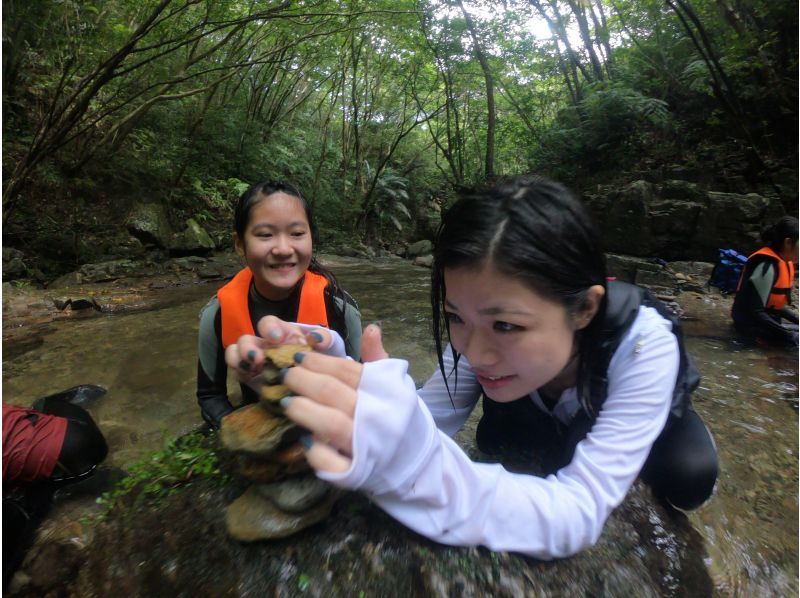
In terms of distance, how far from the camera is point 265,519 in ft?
3.79

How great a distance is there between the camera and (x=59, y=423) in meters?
2.32

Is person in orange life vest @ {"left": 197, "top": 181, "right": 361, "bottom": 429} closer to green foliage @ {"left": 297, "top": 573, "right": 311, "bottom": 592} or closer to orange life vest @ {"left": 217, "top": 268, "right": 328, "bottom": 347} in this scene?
orange life vest @ {"left": 217, "top": 268, "right": 328, "bottom": 347}

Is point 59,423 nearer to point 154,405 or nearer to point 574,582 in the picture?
point 154,405

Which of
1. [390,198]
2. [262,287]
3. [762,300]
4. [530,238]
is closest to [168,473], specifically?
[262,287]

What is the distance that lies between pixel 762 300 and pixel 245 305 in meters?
5.30

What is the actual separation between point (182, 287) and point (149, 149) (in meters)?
4.62

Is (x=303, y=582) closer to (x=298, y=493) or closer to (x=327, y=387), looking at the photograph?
(x=298, y=493)

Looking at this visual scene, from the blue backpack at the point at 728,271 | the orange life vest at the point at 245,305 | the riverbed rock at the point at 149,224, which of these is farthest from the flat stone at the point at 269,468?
the riverbed rock at the point at 149,224

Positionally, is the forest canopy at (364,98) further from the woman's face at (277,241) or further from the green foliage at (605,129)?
the woman's face at (277,241)

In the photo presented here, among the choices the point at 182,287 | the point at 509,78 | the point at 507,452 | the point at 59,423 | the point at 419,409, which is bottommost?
the point at 182,287

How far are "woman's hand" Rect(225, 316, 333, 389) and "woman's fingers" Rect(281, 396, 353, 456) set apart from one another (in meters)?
0.32

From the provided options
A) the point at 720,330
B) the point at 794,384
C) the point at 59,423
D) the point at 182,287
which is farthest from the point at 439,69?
the point at 59,423

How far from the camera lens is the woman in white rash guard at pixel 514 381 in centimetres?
85

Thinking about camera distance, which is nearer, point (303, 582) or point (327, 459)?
point (327, 459)
